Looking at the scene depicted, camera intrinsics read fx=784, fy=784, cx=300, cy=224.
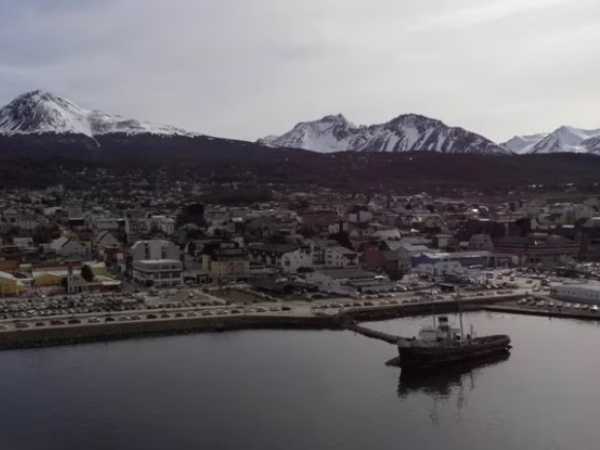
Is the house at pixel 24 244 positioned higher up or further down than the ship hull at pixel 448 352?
higher up

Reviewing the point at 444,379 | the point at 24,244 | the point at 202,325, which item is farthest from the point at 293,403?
the point at 24,244

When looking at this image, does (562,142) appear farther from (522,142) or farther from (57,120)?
(57,120)

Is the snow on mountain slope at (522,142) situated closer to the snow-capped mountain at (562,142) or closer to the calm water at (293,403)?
the snow-capped mountain at (562,142)

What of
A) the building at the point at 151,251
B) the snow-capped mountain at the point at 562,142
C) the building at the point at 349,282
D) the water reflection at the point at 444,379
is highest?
the snow-capped mountain at the point at 562,142

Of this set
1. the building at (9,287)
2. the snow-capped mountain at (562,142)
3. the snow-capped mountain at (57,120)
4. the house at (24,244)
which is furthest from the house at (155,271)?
the snow-capped mountain at (562,142)

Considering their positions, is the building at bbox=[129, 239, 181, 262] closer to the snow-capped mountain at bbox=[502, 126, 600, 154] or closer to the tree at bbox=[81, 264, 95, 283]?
the tree at bbox=[81, 264, 95, 283]

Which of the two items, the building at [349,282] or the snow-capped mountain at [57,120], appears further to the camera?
the snow-capped mountain at [57,120]

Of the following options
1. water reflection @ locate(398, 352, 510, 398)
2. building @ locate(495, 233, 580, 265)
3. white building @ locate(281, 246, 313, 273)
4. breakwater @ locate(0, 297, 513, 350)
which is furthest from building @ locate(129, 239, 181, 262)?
water reflection @ locate(398, 352, 510, 398)

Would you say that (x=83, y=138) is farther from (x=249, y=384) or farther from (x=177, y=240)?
(x=249, y=384)
